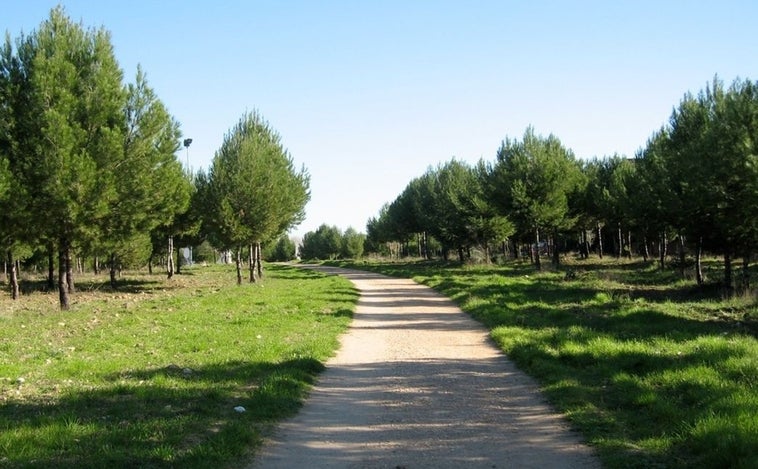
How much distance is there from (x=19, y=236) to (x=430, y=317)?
48.7 ft

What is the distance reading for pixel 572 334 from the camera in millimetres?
12672

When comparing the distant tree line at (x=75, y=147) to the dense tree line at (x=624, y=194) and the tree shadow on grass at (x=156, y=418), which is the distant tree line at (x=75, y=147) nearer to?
the tree shadow on grass at (x=156, y=418)

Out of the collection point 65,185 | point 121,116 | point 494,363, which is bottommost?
point 494,363

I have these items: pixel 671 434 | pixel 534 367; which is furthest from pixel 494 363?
pixel 671 434

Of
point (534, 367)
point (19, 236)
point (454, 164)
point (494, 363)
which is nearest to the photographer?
point (534, 367)

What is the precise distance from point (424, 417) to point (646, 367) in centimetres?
401

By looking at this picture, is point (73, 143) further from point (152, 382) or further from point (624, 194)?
point (624, 194)

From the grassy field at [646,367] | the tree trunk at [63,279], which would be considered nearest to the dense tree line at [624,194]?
the grassy field at [646,367]

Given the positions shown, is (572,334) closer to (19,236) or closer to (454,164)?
(19,236)

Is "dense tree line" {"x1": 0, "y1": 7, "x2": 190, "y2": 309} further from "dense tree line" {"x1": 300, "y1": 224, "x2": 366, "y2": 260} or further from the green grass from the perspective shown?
"dense tree line" {"x1": 300, "y1": 224, "x2": 366, "y2": 260}

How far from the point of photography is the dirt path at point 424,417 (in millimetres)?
5879

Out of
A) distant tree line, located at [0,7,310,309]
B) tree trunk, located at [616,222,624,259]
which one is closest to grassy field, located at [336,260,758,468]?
distant tree line, located at [0,7,310,309]

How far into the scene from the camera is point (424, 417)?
7449 mm

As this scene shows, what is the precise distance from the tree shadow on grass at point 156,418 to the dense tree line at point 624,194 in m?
15.9
